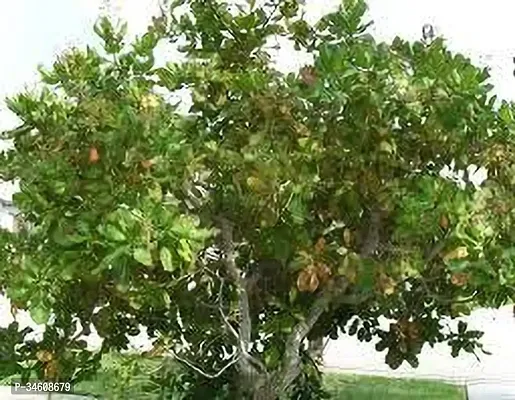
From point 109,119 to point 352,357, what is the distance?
167 centimetres

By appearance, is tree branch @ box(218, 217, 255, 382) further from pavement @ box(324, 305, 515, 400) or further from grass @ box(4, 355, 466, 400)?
pavement @ box(324, 305, 515, 400)

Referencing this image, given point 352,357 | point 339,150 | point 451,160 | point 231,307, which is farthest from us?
point 352,357

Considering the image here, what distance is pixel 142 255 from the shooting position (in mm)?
1208

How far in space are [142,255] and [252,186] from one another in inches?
10.1

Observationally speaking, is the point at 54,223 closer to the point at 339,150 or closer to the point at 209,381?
the point at 339,150

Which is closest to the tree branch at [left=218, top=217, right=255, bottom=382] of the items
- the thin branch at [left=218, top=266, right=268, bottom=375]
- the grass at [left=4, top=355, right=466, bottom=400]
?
the thin branch at [left=218, top=266, right=268, bottom=375]

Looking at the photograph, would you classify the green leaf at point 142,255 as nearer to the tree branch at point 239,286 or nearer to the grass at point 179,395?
the tree branch at point 239,286

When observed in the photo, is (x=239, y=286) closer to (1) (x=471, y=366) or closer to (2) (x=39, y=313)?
(2) (x=39, y=313)

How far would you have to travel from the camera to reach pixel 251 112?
150cm

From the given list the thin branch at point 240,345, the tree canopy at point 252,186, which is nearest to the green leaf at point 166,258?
the tree canopy at point 252,186

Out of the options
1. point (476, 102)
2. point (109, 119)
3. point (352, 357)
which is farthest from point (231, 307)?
point (352, 357)

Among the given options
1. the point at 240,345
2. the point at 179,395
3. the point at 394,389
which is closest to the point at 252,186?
the point at 240,345

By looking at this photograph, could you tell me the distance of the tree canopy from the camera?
1.37 meters

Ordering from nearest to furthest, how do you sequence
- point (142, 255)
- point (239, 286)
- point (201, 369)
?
1. point (142, 255)
2. point (239, 286)
3. point (201, 369)
